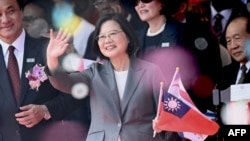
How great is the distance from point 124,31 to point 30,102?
0.84m

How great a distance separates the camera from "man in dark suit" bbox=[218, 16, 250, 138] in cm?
480

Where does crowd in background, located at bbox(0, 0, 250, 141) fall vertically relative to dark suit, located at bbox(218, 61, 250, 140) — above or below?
above

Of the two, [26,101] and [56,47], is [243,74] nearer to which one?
[56,47]

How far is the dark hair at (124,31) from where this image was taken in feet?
15.9

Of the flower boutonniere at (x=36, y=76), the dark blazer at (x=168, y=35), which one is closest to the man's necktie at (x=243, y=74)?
the dark blazer at (x=168, y=35)

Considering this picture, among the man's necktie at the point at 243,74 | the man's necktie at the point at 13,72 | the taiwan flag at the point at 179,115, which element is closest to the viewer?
the taiwan flag at the point at 179,115

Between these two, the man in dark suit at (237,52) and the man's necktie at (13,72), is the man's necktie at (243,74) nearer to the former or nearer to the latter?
the man in dark suit at (237,52)

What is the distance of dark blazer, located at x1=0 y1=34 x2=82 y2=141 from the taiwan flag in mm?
637

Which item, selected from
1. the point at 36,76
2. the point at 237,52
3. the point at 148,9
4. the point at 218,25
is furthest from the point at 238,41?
the point at 36,76

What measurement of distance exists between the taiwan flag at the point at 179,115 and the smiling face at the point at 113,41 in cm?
42

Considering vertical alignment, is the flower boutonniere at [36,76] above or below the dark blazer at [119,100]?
above

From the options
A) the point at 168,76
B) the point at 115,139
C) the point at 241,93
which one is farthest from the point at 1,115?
the point at 241,93

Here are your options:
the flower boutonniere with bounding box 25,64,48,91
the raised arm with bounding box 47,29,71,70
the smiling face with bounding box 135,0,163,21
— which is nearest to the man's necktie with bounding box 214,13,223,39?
the smiling face with bounding box 135,0,163,21

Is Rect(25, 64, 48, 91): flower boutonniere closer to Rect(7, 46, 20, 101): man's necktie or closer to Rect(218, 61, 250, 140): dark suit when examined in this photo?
Rect(7, 46, 20, 101): man's necktie
